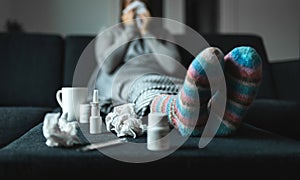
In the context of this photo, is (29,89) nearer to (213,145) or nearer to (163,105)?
(163,105)

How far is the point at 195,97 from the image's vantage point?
705 mm

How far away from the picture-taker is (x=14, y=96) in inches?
62.8

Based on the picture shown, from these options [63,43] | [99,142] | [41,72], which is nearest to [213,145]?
[99,142]

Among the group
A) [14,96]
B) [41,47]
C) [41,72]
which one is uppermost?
[41,47]

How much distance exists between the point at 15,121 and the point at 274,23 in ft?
8.22

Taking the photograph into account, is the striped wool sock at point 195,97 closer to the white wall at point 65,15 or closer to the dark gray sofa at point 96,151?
the dark gray sofa at point 96,151

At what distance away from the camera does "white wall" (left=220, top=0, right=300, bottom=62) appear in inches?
116

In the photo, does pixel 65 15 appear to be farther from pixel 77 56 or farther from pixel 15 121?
pixel 15 121

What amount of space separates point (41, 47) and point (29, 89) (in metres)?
0.24

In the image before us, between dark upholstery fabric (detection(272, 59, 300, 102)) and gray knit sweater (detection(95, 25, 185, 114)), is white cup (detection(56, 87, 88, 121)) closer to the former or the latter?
gray knit sweater (detection(95, 25, 185, 114))

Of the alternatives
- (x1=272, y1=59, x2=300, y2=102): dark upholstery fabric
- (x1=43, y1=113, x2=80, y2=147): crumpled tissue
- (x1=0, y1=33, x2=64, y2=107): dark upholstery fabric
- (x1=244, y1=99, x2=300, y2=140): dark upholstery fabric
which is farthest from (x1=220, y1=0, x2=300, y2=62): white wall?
(x1=43, y1=113, x2=80, y2=147): crumpled tissue

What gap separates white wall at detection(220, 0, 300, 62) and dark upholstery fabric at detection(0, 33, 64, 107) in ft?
6.16

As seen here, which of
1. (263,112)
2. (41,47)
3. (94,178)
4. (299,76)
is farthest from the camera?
(41,47)

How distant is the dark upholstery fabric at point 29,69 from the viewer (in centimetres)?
160
